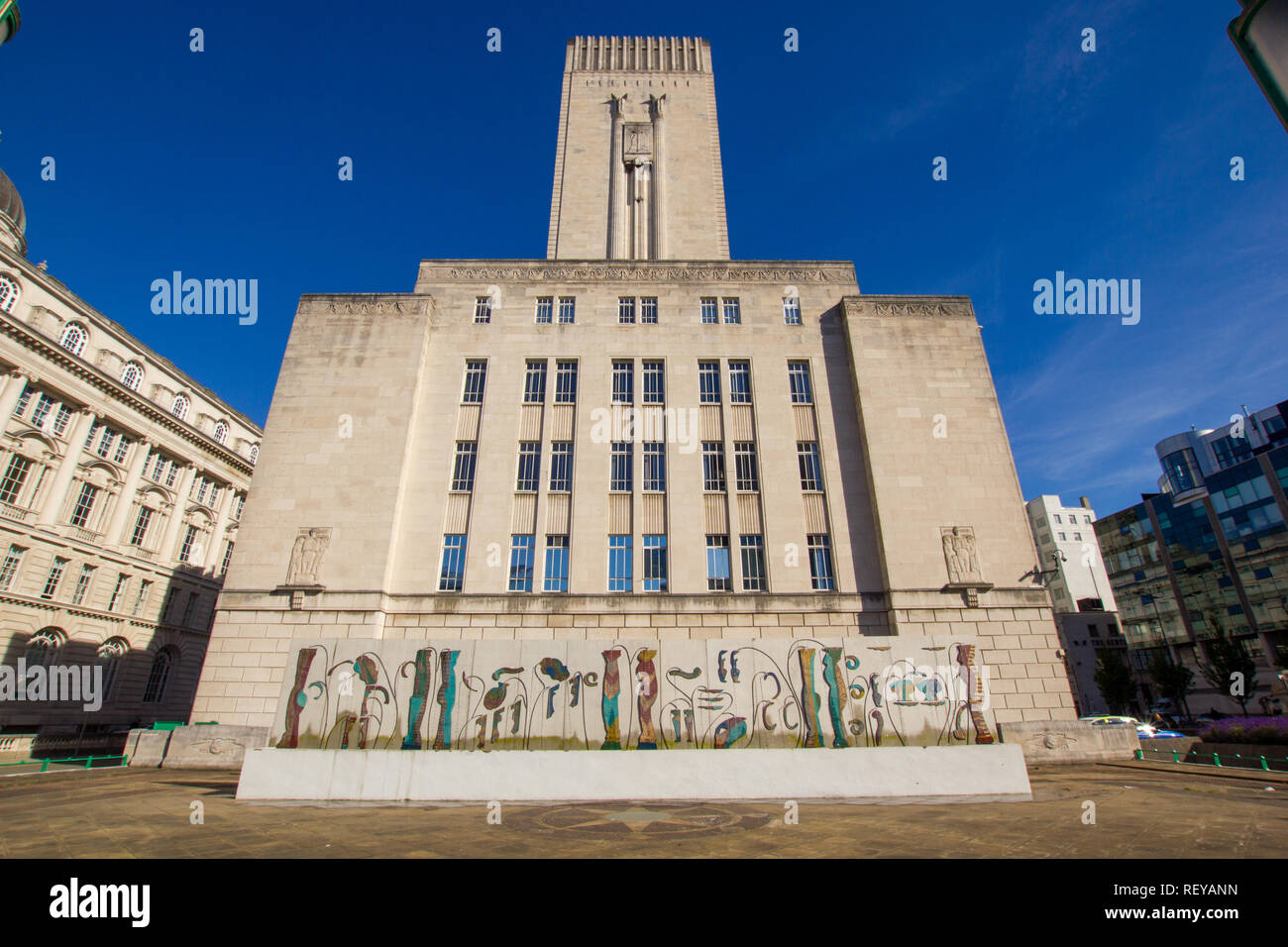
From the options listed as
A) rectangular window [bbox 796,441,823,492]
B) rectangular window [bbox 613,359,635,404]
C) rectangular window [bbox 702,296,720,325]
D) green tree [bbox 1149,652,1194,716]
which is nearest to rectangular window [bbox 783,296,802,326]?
rectangular window [bbox 702,296,720,325]

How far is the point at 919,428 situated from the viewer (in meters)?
26.9

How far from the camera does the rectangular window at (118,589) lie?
1585 inches

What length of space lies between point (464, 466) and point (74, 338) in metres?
34.8

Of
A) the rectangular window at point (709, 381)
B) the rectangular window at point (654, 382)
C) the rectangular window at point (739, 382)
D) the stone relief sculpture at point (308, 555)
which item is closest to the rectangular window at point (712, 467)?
the rectangular window at point (709, 381)

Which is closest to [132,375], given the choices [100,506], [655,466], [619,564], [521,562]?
[100,506]

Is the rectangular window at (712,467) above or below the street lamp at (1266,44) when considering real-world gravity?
above

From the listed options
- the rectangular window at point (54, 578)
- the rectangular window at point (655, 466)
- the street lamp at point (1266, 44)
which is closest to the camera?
the street lamp at point (1266, 44)

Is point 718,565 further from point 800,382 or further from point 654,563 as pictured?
point 800,382

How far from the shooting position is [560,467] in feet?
88.6

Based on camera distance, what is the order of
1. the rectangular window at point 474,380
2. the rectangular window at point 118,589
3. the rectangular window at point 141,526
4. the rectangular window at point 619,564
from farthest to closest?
the rectangular window at point 141,526
the rectangular window at point 118,589
the rectangular window at point 474,380
the rectangular window at point 619,564

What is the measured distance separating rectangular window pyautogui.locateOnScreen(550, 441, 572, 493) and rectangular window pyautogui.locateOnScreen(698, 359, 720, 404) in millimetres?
7110

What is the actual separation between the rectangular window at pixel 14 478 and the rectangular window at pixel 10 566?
2915 mm

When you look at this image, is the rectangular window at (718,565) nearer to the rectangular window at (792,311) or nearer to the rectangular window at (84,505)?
the rectangular window at (792,311)
